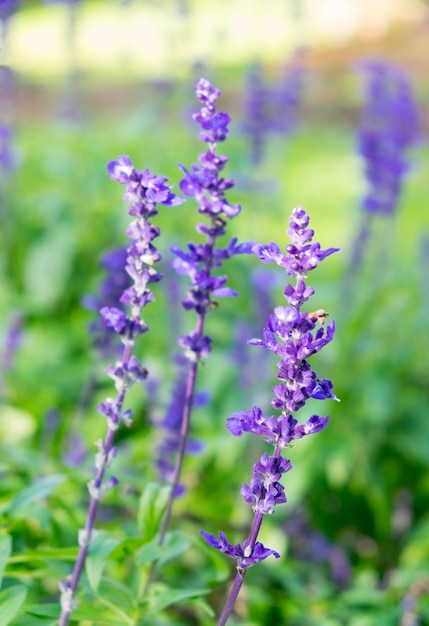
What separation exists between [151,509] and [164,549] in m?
0.24

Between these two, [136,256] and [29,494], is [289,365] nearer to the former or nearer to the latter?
[136,256]

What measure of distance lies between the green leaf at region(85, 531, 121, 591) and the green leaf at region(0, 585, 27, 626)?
18cm

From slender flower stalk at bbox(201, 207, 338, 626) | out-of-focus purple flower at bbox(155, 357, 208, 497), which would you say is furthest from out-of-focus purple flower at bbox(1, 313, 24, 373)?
slender flower stalk at bbox(201, 207, 338, 626)

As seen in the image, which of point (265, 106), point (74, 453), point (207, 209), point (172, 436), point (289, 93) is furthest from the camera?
point (289, 93)

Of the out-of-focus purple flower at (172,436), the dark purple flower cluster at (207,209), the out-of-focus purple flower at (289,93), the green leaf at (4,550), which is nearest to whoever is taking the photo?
the dark purple flower cluster at (207,209)

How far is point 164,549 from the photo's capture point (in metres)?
2.60

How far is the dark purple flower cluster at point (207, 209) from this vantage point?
2.22 metres

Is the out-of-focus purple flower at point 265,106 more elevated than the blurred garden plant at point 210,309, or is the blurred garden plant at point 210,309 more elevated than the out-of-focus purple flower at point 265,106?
the out-of-focus purple flower at point 265,106

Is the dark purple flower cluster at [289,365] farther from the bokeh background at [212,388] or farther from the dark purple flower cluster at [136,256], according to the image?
the bokeh background at [212,388]

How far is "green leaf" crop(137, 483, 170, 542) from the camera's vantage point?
281 centimetres

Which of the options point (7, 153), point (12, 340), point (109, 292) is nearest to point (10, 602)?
point (109, 292)

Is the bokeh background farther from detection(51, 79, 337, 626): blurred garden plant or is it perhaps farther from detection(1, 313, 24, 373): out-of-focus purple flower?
detection(51, 79, 337, 626): blurred garden plant

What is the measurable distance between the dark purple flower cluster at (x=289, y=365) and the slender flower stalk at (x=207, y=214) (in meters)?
0.34

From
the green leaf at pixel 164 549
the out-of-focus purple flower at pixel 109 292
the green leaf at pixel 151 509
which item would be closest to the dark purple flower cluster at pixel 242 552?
the green leaf at pixel 164 549
